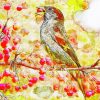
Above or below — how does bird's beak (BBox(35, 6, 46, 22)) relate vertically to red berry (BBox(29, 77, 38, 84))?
above

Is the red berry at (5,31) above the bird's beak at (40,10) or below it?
below

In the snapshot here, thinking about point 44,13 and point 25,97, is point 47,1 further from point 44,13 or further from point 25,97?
point 25,97

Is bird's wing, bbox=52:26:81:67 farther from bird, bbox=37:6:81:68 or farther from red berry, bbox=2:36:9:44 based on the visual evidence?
red berry, bbox=2:36:9:44

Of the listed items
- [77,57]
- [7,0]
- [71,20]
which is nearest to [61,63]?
[77,57]

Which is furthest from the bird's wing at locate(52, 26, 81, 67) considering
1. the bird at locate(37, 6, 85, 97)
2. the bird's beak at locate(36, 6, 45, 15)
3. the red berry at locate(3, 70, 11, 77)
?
the red berry at locate(3, 70, 11, 77)

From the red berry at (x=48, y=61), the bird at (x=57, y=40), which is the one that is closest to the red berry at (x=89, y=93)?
the bird at (x=57, y=40)

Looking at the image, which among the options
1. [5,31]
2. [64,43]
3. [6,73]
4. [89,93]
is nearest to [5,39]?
[5,31]

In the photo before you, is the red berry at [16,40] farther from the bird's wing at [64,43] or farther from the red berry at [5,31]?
the bird's wing at [64,43]
